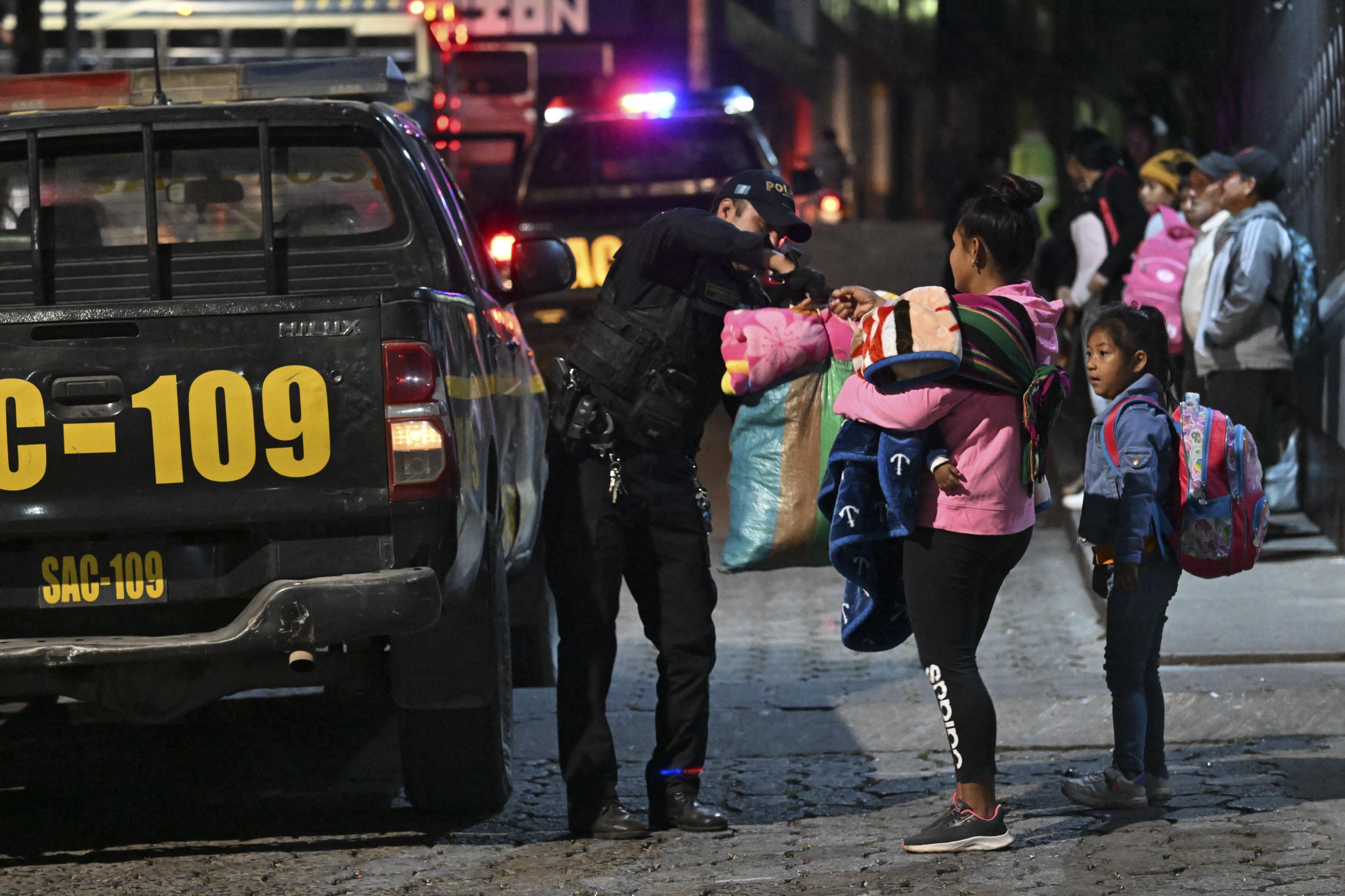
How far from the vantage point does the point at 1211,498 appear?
525 cm

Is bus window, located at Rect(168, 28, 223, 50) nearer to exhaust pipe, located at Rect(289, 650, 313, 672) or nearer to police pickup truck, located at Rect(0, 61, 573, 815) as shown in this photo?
police pickup truck, located at Rect(0, 61, 573, 815)

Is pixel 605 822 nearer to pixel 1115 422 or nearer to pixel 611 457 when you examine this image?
pixel 611 457

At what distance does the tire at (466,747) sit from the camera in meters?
5.39

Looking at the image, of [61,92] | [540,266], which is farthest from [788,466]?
[61,92]

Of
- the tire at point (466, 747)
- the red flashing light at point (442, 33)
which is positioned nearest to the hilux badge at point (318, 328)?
the tire at point (466, 747)

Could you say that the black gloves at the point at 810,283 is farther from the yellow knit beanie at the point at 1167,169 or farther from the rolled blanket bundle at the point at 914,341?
the yellow knit beanie at the point at 1167,169

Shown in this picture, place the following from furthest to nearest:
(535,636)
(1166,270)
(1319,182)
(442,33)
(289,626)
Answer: (442,33) → (1319,182) → (1166,270) → (535,636) → (289,626)

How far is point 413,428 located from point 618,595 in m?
0.93

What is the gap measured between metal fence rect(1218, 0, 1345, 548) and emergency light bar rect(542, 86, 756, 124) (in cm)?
390

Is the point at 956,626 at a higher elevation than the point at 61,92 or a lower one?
lower

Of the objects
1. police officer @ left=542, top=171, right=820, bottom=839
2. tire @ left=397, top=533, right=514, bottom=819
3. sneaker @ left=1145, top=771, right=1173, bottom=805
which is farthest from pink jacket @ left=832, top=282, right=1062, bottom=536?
tire @ left=397, top=533, right=514, bottom=819

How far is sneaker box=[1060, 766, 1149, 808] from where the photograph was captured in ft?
17.4

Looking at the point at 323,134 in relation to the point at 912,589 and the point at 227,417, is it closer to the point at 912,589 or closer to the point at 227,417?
the point at 227,417

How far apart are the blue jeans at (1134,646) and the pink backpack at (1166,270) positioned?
13.6 ft
